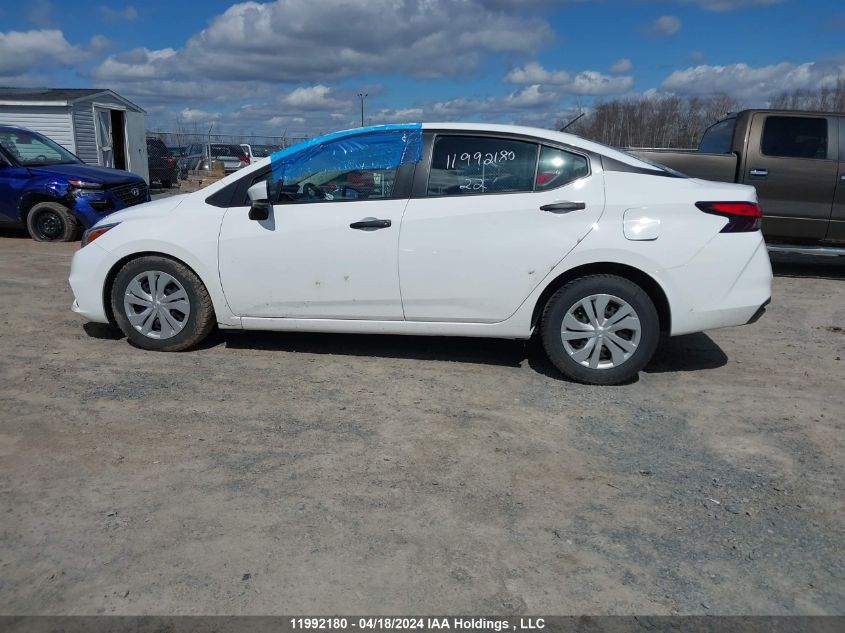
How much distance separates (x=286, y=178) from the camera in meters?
5.03

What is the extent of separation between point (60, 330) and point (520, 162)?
13.4 ft

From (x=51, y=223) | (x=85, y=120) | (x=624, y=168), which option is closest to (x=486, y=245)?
(x=624, y=168)

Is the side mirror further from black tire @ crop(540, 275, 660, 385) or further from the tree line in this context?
the tree line

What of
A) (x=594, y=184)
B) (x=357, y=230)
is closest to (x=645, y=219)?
(x=594, y=184)

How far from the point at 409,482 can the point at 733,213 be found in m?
2.85

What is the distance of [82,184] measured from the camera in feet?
35.3

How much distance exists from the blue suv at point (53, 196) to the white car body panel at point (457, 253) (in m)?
6.35

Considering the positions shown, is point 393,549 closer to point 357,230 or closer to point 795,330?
point 357,230

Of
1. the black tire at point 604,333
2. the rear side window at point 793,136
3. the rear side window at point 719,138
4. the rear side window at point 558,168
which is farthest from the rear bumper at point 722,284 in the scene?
the rear side window at point 719,138

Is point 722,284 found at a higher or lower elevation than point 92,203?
lower

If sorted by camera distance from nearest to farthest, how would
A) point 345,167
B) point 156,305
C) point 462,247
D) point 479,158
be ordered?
point 462,247, point 479,158, point 345,167, point 156,305

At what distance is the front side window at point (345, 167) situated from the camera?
492 cm

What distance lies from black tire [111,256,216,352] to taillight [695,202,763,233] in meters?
3.54

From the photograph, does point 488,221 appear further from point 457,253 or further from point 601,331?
point 601,331
